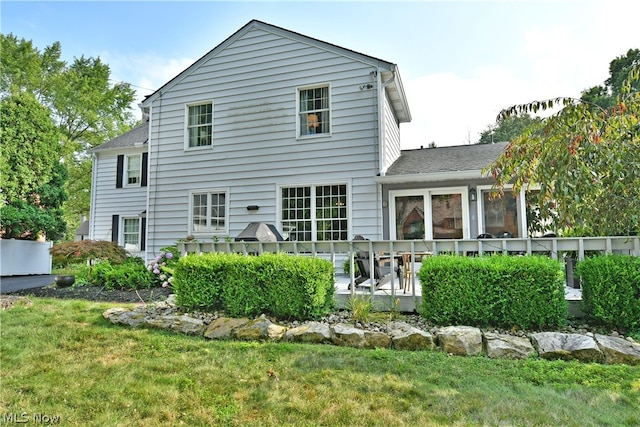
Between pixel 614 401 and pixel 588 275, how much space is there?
69.2 inches

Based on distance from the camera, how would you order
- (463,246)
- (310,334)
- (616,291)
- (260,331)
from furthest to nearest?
(463,246) → (260,331) → (310,334) → (616,291)

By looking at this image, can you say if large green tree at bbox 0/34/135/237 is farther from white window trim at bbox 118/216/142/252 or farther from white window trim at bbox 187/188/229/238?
white window trim at bbox 187/188/229/238

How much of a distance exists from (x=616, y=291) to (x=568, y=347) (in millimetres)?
1005

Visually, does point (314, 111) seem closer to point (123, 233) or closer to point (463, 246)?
point (463, 246)

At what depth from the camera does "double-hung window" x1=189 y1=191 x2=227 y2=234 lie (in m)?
9.46

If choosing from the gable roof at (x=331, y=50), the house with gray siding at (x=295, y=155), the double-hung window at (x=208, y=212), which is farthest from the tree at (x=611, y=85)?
the double-hung window at (x=208, y=212)

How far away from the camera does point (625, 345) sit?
3166 millimetres

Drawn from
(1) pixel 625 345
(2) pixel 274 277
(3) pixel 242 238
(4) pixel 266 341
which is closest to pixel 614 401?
(1) pixel 625 345

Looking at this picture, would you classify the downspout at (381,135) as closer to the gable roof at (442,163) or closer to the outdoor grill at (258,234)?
the gable roof at (442,163)

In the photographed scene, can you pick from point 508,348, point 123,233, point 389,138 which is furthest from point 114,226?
point 508,348

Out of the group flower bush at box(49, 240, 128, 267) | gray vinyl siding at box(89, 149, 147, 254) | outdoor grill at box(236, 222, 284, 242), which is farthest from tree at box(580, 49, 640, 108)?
flower bush at box(49, 240, 128, 267)

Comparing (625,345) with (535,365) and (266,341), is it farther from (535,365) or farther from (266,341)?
(266,341)

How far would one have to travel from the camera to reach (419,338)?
11.4 feet

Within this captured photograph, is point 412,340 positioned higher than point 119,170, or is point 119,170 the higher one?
point 119,170
